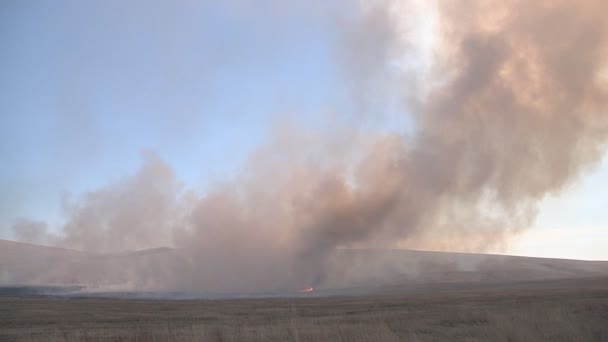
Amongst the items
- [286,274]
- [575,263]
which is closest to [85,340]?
[286,274]

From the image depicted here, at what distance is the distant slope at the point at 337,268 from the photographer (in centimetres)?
11231

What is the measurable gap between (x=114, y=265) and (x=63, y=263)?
2176 centimetres

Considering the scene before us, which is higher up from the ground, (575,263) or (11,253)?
(11,253)

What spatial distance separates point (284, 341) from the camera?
20.6m

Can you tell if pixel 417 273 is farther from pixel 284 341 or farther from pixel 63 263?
pixel 284 341

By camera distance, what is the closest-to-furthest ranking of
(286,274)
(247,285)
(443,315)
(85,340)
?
(85,340)
(443,315)
(247,285)
(286,274)

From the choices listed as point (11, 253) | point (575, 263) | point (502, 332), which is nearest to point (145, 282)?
point (11, 253)

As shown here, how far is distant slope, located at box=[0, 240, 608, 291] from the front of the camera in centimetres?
11231

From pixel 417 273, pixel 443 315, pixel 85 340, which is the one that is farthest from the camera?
pixel 417 273

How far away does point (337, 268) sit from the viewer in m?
119

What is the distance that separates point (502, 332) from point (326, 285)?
8582cm

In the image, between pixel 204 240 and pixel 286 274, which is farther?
pixel 204 240

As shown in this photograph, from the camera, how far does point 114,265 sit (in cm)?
14025

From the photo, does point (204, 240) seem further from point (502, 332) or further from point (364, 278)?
point (502, 332)
